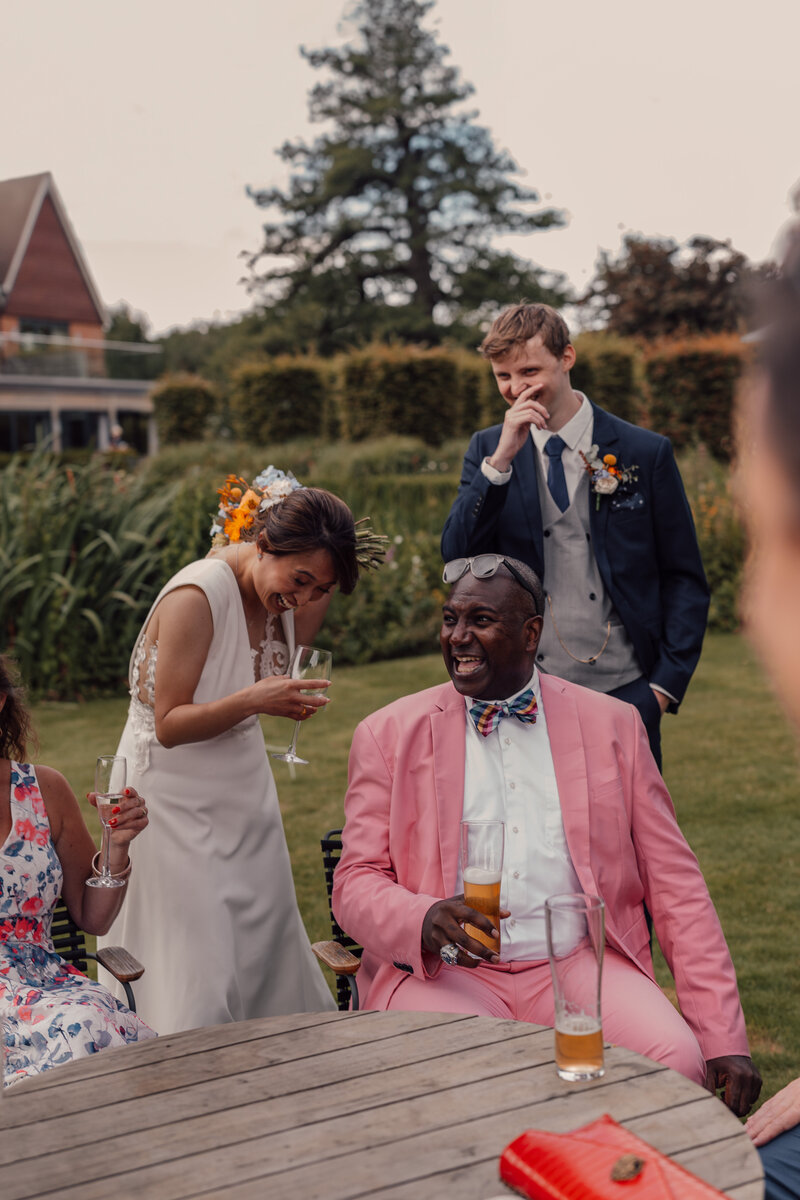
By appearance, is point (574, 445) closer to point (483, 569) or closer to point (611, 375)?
point (483, 569)

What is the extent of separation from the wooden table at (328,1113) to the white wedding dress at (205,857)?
3.85 feet

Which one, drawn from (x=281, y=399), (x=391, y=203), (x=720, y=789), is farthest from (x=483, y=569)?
(x=391, y=203)

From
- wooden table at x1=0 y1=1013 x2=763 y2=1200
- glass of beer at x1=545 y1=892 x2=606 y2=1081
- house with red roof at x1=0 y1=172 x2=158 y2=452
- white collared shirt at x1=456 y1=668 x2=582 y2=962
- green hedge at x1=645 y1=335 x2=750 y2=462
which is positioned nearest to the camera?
wooden table at x1=0 y1=1013 x2=763 y2=1200

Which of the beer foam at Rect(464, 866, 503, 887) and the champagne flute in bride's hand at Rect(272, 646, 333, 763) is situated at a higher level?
the champagne flute in bride's hand at Rect(272, 646, 333, 763)

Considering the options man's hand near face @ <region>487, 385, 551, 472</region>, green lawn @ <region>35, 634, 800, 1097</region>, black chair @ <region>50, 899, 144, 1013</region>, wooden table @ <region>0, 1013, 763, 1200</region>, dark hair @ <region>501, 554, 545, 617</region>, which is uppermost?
man's hand near face @ <region>487, 385, 551, 472</region>

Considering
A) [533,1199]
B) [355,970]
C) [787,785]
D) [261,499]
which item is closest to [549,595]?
[261,499]

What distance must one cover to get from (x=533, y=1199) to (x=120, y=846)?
63.9 inches

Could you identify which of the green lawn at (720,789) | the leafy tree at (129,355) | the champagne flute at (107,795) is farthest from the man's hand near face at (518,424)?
the leafy tree at (129,355)

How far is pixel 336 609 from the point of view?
425 inches

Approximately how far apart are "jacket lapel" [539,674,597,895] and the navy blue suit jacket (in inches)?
27.4

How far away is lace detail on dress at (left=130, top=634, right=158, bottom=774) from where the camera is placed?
362cm

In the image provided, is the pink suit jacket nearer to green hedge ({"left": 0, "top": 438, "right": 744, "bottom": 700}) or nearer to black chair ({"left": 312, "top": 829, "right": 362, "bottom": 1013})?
black chair ({"left": 312, "top": 829, "right": 362, "bottom": 1013})

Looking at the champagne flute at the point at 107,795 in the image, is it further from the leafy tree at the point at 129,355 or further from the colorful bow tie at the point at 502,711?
the leafy tree at the point at 129,355

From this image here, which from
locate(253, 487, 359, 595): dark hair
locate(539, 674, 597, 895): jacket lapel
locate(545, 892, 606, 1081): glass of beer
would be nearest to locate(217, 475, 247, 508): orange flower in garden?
locate(253, 487, 359, 595): dark hair
